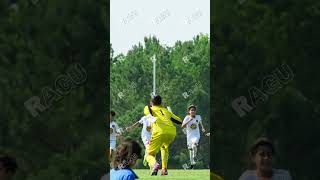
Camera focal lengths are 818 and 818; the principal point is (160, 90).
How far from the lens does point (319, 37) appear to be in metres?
7.61

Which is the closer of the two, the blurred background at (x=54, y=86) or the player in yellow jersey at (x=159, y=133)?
the blurred background at (x=54, y=86)

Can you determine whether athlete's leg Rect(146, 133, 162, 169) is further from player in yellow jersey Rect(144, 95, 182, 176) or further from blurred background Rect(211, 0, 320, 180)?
blurred background Rect(211, 0, 320, 180)

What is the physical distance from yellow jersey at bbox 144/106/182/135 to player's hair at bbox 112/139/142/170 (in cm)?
942

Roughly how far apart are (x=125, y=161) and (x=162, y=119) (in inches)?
395

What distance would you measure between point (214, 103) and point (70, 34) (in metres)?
1.46

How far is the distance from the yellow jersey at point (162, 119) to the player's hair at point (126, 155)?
9.42 meters

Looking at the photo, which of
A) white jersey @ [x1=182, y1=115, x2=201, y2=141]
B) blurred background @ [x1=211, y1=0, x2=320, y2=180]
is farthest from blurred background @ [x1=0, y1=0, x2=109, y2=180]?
white jersey @ [x1=182, y1=115, x2=201, y2=141]

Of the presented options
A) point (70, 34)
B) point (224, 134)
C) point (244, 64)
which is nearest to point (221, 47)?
point (244, 64)

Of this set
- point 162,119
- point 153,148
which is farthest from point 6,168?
point 153,148

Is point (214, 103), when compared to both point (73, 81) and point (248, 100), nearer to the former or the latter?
point (248, 100)

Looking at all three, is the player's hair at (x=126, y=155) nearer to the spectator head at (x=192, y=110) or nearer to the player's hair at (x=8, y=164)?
the player's hair at (x=8, y=164)

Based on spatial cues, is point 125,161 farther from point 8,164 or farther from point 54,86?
point 54,86

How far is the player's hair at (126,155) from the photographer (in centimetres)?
602

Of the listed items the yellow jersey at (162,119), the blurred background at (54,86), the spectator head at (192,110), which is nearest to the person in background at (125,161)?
the blurred background at (54,86)
